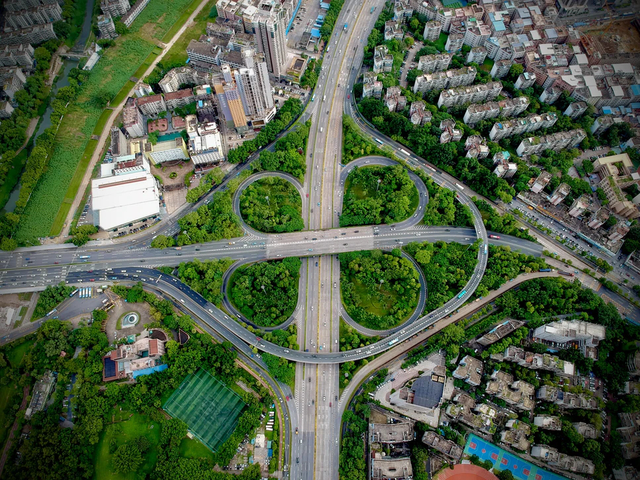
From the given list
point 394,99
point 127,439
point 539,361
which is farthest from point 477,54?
point 127,439

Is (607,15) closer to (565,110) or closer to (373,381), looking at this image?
(565,110)

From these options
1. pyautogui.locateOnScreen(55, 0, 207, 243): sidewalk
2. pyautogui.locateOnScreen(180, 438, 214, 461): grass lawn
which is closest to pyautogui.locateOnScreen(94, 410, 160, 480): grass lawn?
pyautogui.locateOnScreen(180, 438, 214, 461): grass lawn

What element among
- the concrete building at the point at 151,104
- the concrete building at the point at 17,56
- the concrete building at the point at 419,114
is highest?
the concrete building at the point at 17,56

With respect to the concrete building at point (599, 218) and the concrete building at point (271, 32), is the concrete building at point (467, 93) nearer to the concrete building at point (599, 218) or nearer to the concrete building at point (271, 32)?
the concrete building at point (599, 218)

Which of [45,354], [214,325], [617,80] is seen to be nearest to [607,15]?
[617,80]

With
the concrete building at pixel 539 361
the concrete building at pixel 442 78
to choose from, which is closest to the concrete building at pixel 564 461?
the concrete building at pixel 539 361
